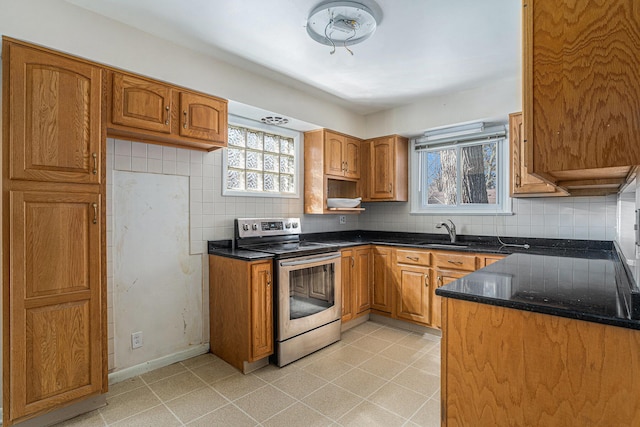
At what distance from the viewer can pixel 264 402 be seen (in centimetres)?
214

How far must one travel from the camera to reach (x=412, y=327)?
341 centimetres

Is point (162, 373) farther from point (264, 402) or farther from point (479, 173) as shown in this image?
point (479, 173)

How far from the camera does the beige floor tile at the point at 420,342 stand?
299cm

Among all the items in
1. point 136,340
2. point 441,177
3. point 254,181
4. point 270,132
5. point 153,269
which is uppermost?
point 270,132

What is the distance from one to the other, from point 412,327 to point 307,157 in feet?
7.07

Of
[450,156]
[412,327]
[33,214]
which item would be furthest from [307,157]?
[33,214]

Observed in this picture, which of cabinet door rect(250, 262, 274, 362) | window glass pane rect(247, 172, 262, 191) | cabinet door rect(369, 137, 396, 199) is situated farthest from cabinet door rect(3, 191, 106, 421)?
cabinet door rect(369, 137, 396, 199)

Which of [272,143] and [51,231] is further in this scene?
[272,143]

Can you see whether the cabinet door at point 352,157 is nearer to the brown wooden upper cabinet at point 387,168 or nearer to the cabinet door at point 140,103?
the brown wooden upper cabinet at point 387,168

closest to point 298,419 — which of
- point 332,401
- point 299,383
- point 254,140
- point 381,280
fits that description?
point 332,401

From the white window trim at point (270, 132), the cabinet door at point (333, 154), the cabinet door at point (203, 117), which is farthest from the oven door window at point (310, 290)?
the cabinet door at point (203, 117)

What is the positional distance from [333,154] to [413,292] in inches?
67.9

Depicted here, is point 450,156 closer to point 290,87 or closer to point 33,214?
point 290,87

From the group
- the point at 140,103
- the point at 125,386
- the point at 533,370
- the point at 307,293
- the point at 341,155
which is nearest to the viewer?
the point at 533,370
